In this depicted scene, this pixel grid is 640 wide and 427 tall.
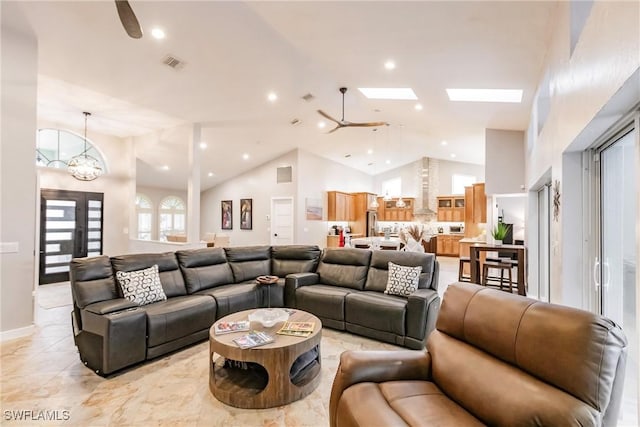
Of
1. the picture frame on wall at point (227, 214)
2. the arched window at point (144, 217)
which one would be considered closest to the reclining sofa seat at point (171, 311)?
the picture frame on wall at point (227, 214)

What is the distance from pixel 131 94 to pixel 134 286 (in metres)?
3.37

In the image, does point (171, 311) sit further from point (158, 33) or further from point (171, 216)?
point (171, 216)

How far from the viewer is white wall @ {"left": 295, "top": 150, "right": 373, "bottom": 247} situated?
9055 mm

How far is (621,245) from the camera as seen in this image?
216 cm

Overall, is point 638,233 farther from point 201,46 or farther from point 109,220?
point 109,220

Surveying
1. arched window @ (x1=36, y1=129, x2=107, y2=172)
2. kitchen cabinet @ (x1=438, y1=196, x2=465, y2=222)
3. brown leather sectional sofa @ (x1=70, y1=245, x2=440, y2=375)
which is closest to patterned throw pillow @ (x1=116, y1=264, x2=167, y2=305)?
brown leather sectional sofa @ (x1=70, y1=245, x2=440, y2=375)

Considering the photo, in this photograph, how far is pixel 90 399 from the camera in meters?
2.41

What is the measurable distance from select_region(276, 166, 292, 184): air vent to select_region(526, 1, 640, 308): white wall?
6424 millimetres

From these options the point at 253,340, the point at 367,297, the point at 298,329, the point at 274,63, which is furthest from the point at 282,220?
the point at 253,340

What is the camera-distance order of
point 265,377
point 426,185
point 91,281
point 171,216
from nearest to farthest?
1. point 265,377
2. point 91,281
3. point 171,216
4. point 426,185

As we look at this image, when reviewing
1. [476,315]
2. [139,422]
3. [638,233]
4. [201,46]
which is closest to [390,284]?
[476,315]

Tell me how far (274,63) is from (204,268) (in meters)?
3.22

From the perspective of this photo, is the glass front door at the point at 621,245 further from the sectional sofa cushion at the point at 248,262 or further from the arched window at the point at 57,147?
the arched window at the point at 57,147

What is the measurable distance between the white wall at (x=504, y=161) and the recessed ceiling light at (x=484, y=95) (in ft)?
5.18
